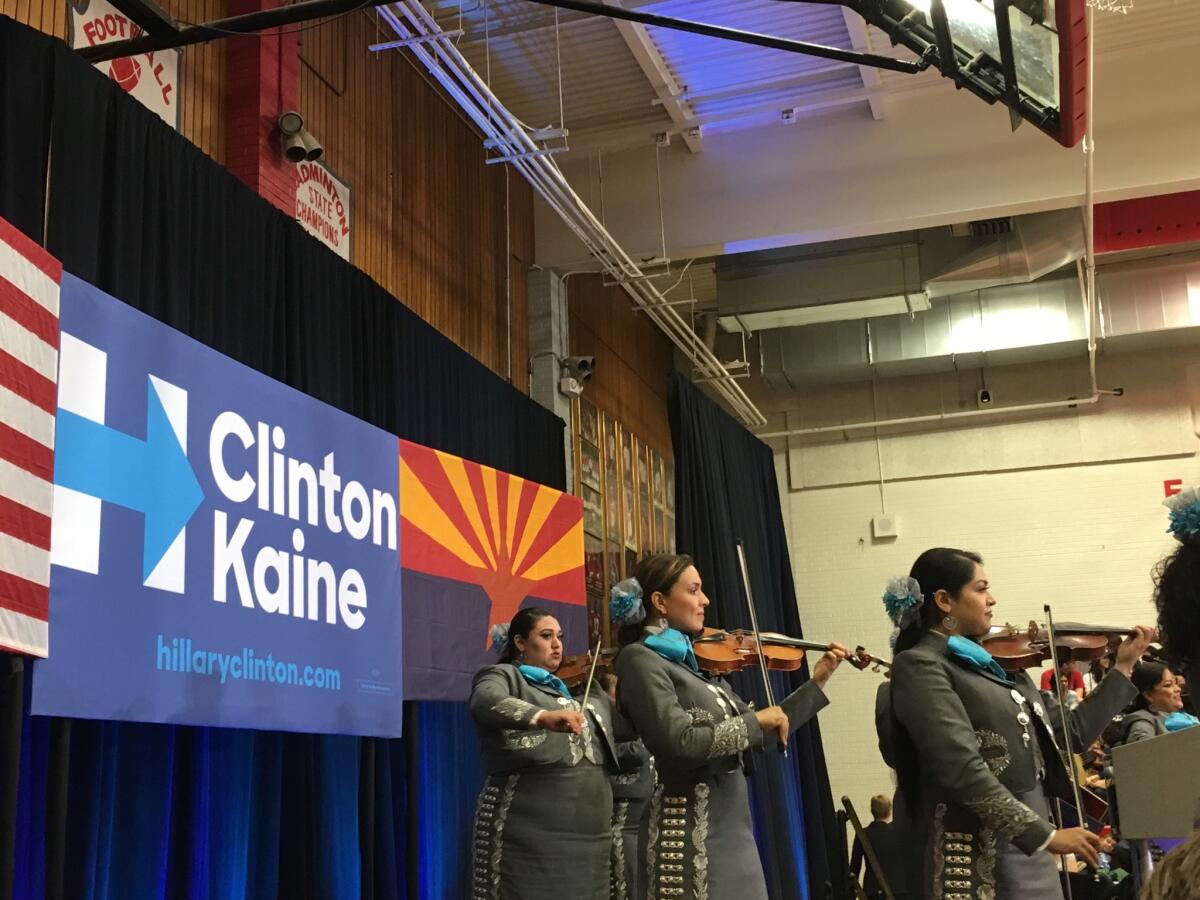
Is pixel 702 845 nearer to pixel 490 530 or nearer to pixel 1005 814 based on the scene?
pixel 1005 814

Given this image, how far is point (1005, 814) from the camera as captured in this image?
259 cm

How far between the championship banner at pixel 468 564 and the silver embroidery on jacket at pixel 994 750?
8.91ft

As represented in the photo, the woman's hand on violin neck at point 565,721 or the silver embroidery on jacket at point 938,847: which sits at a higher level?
the woman's hand on violin neck at point 565,721

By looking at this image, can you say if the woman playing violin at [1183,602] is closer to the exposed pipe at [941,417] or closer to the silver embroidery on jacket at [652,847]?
the silver embroidery on jacket at [652,847]

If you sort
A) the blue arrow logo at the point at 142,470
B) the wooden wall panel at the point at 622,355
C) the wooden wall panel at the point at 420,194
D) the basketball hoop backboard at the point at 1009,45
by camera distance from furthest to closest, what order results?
the wooden wall panel at the point at 622,355
the wooden wall panel at the point at 420,194
the basketball hoop backboard at the point at 1009,45
the blue arrow logo at the point at 142,470

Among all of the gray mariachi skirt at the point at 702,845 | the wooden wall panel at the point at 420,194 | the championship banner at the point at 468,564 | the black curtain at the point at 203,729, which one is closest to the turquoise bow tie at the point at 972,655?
the gray mariachi skirt at the point at 702,845

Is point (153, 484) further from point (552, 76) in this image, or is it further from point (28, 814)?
point (552, 76)

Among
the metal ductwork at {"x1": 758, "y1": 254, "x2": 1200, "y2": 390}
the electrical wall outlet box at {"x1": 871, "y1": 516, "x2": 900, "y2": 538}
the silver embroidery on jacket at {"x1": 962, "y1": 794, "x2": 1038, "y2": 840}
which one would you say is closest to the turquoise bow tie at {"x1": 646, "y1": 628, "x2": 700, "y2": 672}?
the silver embroidery on jacket at {"x1": 962, "y1": 794, "x2": 1038, "y2": 840}

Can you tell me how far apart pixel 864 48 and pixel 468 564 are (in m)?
3.91

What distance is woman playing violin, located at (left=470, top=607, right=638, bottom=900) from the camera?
3.67 m

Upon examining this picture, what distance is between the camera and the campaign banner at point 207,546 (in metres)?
3.24

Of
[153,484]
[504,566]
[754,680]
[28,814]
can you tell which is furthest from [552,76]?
[28,814]

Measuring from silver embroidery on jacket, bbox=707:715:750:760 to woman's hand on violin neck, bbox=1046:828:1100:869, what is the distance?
67cm

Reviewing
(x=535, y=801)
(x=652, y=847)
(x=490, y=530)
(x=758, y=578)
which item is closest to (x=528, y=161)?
(x=490, y=530)
